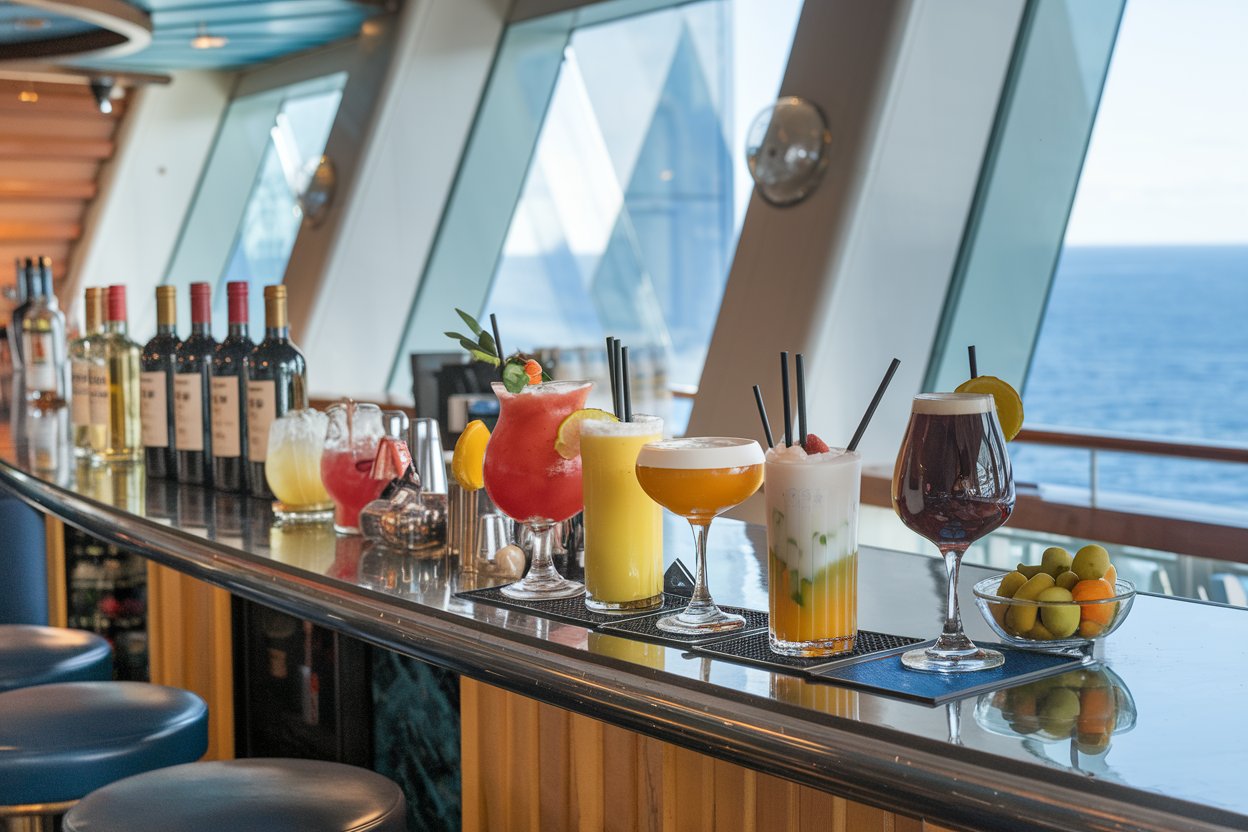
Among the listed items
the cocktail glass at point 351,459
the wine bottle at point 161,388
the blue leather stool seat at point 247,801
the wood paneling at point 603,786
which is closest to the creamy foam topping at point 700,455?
the wood paneling at point 603,786

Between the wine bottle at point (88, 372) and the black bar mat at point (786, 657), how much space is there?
6.45 feet

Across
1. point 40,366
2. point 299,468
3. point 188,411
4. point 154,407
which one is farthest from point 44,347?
point 299,468

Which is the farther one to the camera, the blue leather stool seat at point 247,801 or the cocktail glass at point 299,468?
the cocktail glass at point 299,468

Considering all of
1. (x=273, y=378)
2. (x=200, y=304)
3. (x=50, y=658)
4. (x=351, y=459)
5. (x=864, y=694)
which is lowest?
(x=50, y=658)

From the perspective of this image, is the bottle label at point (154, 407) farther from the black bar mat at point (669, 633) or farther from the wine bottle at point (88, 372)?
the black bar mat at point (669, 633)

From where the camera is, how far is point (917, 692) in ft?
3.09

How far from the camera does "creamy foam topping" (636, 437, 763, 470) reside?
3.66 ft

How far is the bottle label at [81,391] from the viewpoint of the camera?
8.99ft

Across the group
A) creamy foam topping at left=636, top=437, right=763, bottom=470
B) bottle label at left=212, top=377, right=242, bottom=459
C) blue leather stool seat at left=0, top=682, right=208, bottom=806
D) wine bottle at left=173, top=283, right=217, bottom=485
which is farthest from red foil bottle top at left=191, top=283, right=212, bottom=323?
creamy foam topping at left=636, top=437, right=763, bottom=470

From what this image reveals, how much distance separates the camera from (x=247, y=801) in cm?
→ 123

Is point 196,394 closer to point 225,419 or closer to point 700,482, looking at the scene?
point 225,419

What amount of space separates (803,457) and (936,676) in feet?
0.65

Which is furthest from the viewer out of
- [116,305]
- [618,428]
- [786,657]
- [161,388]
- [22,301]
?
[22,301]

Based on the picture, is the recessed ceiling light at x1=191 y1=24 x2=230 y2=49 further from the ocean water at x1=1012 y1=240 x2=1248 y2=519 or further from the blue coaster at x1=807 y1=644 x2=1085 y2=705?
the ocean water at x1=1012 y1=240 x2=1248 y2=519
